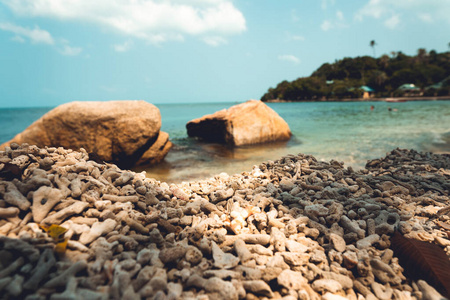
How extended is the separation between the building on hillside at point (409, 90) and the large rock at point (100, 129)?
67.4m

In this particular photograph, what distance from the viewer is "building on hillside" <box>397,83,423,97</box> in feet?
178

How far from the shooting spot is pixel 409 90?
55.2 m

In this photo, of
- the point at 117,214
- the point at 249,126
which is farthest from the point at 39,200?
the point at 249,126

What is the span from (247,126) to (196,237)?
761 cm

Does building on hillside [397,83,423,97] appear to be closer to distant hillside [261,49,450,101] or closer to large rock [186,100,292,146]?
distant hillside [261,49,450,101]

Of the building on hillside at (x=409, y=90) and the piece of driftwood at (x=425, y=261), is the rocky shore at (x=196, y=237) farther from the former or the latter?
the building on hillside at (x=409, y=90)

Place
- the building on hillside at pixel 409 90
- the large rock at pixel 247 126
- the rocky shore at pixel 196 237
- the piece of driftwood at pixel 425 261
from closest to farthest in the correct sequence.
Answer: the rocky shore at pixel 196 237, the piece of driftwood at pixel 425 261, the large rock at pixel 247 126, the building on hillside at pixel 409 90

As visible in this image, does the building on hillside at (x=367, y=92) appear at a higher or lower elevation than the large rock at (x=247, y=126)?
higher

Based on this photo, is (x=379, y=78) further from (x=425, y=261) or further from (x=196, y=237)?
(x=196, y=237)

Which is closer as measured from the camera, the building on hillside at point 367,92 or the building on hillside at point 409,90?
the building on hillside at point 409,90

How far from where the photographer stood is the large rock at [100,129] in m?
5.58

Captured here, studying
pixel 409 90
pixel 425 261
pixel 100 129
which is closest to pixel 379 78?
pixel 409 90

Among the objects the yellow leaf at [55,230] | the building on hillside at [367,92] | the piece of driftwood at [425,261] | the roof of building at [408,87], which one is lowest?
the piece of driftwood at [425,261]

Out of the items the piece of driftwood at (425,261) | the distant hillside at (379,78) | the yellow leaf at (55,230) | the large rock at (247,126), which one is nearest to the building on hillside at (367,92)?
the distant hillside at (379,78)
